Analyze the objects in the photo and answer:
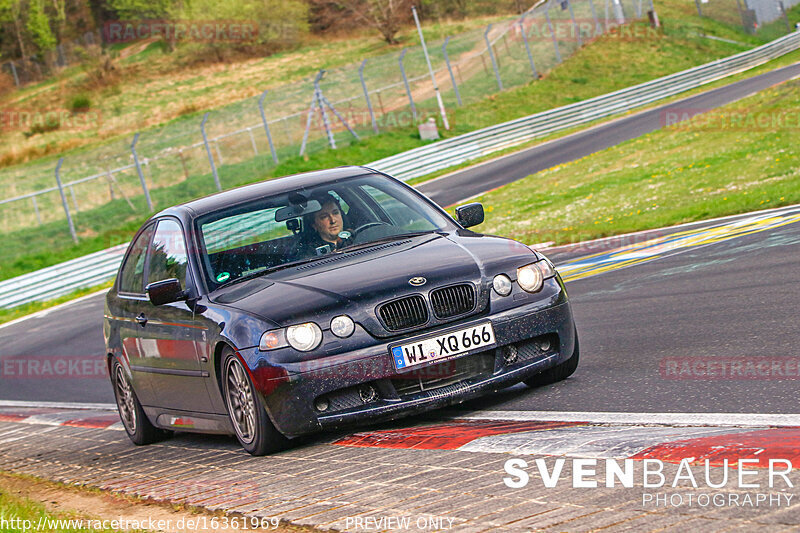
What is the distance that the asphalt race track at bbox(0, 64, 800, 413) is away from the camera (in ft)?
19.5

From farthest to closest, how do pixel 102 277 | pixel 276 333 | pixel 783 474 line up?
pixel 102 277 → pixel 276 333 → pixel 783 474

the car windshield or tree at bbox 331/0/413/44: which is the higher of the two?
tree at bbox 331/0/413/44

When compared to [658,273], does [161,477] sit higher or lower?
higher

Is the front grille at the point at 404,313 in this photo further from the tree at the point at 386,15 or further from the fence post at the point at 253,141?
the tree at the point at 386,15

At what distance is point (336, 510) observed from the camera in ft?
14.3

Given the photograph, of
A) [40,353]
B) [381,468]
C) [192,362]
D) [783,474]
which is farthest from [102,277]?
[783,474]

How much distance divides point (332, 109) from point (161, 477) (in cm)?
3614

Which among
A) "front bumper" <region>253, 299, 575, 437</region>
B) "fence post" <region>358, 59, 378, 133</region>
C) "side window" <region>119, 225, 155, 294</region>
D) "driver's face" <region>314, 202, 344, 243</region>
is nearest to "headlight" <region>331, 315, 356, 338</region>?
"front bumper" <region>253, 299, 575, 437</region>

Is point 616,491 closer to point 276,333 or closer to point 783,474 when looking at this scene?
point 783,474

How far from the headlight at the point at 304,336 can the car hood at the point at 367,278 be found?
0.11ft
